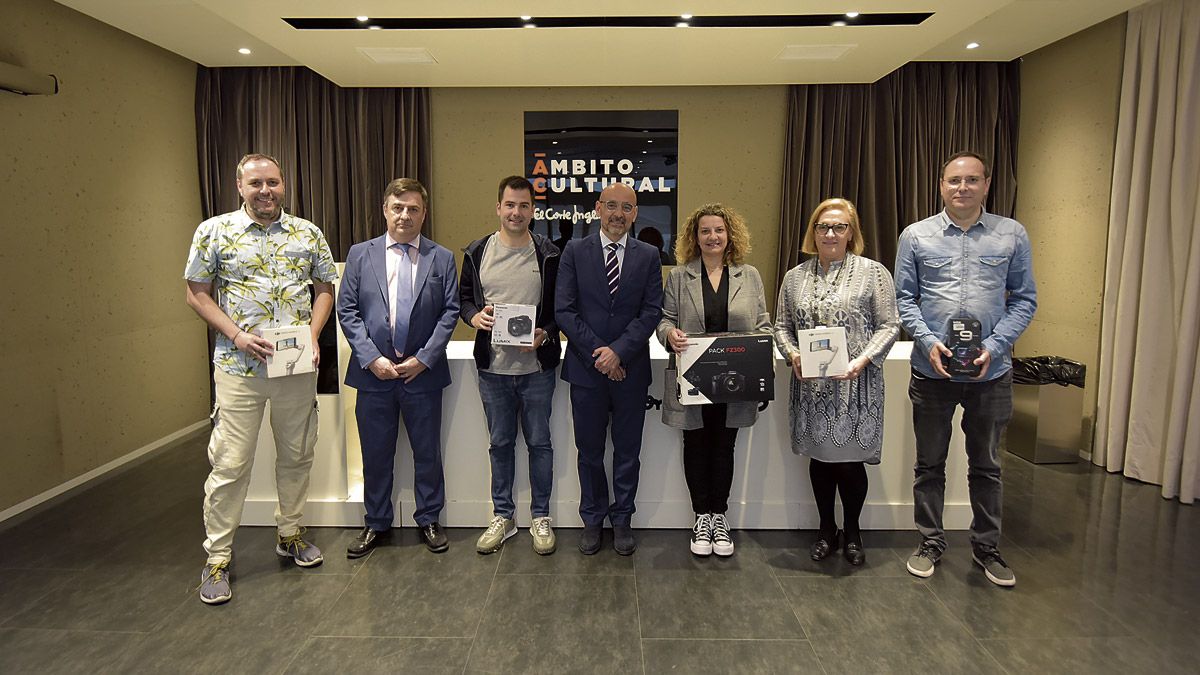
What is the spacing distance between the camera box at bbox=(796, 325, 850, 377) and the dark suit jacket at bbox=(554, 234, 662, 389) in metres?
0.64

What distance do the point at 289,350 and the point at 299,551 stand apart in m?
0.96

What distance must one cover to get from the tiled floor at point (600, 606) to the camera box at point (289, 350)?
3.02 ft

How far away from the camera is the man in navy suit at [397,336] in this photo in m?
2.84

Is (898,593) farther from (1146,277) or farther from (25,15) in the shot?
(25,15)

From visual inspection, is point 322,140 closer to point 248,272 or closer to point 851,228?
point 248,272

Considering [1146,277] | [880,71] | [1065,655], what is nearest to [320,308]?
[1065,655]

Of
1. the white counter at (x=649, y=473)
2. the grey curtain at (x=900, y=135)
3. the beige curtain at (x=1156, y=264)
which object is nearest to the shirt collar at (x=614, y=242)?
the white counter at (x=649, y=473)

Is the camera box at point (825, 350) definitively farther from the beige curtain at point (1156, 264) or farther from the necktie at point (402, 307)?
the beige curtain at point (1156, 264)

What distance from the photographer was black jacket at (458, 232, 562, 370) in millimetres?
2916

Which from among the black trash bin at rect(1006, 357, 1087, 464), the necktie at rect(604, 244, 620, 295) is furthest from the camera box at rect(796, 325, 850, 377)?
the black trash bin at rect(1006, 357, 1087, 464)

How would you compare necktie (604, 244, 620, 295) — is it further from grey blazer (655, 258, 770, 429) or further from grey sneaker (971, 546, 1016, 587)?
grey sneaker (971, 546, 1016, 587)

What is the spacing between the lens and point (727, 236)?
2.84 meters

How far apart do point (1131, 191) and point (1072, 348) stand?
3.80 feet

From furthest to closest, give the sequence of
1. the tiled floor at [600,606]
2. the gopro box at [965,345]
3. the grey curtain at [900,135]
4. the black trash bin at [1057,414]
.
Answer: the grey curtain at [900,135], the black trash bin at [1057,414], the gopro box at [965,345], the tiled floor at [600,606]
